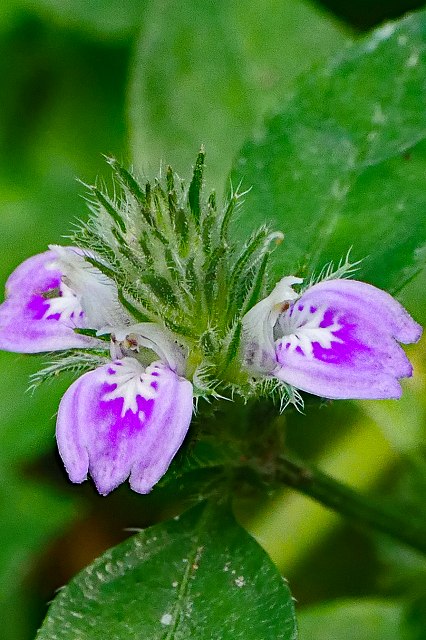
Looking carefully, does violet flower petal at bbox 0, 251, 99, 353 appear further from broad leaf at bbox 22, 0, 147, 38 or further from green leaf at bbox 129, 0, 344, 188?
broad leaf at bbox 22, 0, 147, 38

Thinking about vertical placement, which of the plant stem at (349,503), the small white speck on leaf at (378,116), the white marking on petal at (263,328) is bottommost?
the plant stem at (349,503)

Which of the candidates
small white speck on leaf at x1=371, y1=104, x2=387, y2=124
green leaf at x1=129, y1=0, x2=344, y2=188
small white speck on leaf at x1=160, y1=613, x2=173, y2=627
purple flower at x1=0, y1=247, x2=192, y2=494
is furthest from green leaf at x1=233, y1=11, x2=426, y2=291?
green leaf at x1=129, y1=0, x2=344, y2=188

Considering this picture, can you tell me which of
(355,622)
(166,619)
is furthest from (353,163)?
(355,622)

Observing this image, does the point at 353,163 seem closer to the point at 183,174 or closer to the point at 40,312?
the point at 40,312

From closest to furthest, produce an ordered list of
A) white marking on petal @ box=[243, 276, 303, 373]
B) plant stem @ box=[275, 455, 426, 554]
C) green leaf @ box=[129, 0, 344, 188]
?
white marking on petal @ box=[243, 276, 303, 373] < plant stem @ box=[275, 455, 426, 554] < green leaf @ box=[129, 0, 344, 188]

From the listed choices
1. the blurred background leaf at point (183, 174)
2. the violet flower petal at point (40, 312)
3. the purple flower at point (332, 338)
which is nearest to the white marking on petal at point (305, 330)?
the purple flower at point (332, 338)

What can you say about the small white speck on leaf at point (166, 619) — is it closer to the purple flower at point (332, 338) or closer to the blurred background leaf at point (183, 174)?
the purple flower at point (332, 338)
